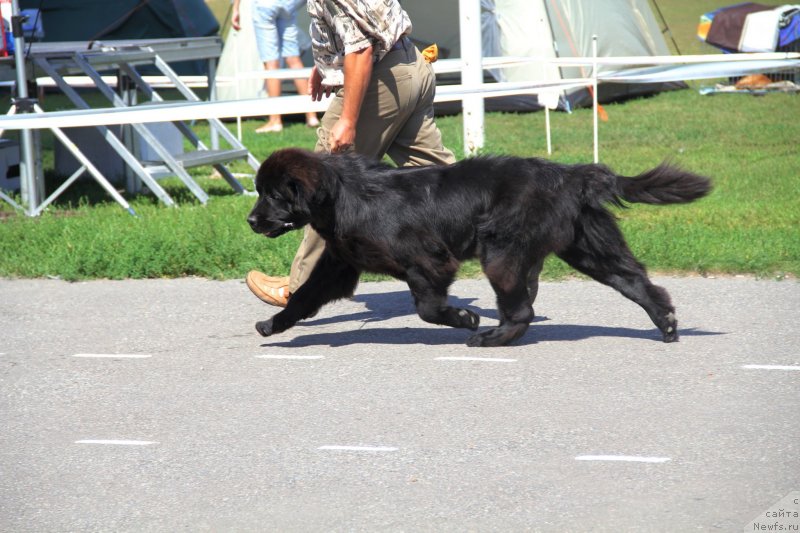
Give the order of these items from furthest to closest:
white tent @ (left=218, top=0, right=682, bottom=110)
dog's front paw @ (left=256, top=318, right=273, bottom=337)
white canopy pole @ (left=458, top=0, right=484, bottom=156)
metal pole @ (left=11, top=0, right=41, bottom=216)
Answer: white tent @ (left=218, top=0, right=682, bottom=110) → white canopy pole @ (left=458, top=0, right=484, bottom=156) → metal pole @ (left=11, top=0, right=41, bottom=216) → dog's front paw @ (left=256, top=318, right=273, bottom=337)

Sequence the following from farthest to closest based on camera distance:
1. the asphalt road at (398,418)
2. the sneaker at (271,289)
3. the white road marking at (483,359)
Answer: the sneaker at (271,289) < the white road marking at (483,359) < the asphalt road at (398,418)

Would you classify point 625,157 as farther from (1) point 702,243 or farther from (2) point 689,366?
(2) point 689,366

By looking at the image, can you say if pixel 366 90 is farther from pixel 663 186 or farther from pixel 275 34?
pixel 275 34

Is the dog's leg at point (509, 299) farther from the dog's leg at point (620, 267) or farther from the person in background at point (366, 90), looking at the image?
the person in background at point (366, 90)

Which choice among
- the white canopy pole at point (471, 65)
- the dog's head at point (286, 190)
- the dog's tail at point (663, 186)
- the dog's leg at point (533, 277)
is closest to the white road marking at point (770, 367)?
the dog's tail at point (663, 186)

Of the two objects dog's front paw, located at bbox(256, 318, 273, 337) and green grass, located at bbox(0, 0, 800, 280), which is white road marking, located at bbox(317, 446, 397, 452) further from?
green grass, located at bbox(0, 0, 800, 280)

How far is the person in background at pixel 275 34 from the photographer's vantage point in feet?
40.3

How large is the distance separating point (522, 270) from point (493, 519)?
1.93m

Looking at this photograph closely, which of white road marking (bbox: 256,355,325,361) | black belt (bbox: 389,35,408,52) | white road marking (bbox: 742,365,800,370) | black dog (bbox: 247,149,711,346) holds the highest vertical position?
black belt (bbox: 389,35,408,52)

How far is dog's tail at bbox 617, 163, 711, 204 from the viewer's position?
16.4 ft

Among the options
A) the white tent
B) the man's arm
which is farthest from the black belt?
the white tent

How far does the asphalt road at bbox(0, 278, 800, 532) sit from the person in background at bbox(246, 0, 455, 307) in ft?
2.86

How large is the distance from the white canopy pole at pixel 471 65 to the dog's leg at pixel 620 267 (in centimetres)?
453

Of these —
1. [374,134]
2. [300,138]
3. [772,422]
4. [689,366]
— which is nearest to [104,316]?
[374,134]
